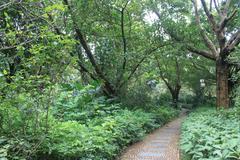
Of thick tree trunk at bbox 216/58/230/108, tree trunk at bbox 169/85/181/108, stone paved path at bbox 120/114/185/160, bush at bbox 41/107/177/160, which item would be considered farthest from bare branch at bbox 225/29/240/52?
tree trunk at bbox 169/85/181/108

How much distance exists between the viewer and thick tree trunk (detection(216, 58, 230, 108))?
46.5ft

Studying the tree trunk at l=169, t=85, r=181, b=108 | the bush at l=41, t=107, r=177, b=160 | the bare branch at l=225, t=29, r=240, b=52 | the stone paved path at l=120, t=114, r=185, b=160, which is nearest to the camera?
the bush at l=41, t=107, r=177, b=160

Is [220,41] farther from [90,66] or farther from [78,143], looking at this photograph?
[78,143]

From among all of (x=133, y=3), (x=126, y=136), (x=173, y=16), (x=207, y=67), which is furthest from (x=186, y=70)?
(x=126, y=136)

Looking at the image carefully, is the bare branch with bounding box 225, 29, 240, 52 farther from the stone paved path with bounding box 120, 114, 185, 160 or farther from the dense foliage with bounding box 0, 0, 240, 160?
the stone paved path with bounding box 120, 114, 185, 160

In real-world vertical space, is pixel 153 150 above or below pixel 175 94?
below

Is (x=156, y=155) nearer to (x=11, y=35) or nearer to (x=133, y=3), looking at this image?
(x=11, y=35)

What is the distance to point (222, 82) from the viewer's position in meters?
14.3

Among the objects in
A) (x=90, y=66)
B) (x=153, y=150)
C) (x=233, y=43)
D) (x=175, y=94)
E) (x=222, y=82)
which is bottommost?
(x=153, y=150)

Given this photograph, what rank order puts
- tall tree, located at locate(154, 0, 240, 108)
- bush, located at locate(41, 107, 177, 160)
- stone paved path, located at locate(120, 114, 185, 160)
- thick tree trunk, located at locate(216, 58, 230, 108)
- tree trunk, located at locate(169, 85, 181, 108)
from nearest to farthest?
bush, located at locate(41, 107, 177, 160) → stone paved path, located at locate(120, 114, 185, 160) → tall tree, located at locate(154, 0, 240, 108) → thick tree trunk, located at locate(216, 58, 230, 108) → tree trunk, located at locate(169, 85, 181, 108)

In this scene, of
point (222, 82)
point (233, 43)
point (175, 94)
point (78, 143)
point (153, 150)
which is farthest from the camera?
point (175, 94)

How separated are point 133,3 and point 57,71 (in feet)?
28.9

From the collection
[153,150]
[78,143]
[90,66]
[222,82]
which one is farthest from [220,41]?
[78,143]

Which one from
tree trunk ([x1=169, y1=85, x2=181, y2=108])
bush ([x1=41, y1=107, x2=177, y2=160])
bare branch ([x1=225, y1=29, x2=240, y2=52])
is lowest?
bush ([x1=41, y1=107, x2=177, y2=160])
